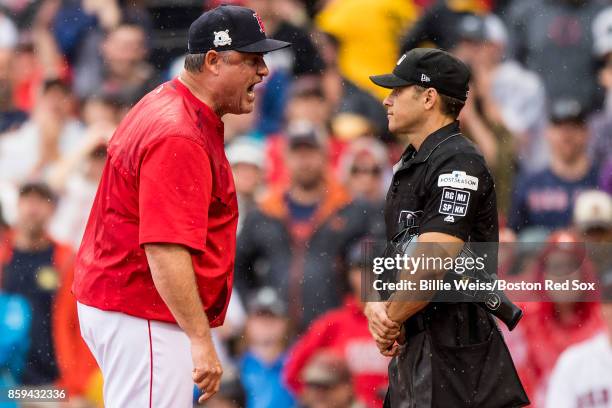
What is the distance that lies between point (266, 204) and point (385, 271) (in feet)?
11.6

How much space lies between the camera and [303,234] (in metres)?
8.03

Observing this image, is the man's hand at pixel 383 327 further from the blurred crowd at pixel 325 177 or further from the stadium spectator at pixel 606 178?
the stadium spectator at pixel 606 178

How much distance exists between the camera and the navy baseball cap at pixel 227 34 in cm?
469

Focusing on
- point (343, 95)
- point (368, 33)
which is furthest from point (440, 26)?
point (343, 95)

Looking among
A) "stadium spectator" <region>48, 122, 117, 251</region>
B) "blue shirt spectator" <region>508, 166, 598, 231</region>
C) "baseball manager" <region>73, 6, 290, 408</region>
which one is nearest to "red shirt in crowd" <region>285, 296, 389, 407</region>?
"blue shirt spectator" <region>508, 166, 598, 231</region>

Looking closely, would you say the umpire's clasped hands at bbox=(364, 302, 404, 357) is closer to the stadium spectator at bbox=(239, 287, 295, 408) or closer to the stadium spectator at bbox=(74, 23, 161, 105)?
the stadium spectator at bbox=(239, 287, 295, 408)

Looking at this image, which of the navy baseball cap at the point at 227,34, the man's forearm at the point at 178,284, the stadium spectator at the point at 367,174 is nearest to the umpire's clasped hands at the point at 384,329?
the man's forearm at the point at 178,284

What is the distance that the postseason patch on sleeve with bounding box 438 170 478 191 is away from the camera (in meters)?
4.54

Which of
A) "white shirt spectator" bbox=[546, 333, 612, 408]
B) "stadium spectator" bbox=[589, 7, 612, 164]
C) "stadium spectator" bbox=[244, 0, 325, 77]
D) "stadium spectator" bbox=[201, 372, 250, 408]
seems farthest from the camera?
"stadium spectator" bbox=[244, 0, 325, 77]

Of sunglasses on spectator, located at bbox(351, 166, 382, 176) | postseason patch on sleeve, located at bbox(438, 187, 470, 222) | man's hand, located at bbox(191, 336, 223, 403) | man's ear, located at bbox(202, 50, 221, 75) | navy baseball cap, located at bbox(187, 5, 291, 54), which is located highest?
navy baseball cap, located at bbox(187, 5, 291, 54)

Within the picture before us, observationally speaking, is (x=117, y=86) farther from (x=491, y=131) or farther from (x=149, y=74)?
(x=491, y=131)

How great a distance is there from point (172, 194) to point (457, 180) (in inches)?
40.3

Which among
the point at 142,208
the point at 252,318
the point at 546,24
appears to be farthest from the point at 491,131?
the point at 142,208

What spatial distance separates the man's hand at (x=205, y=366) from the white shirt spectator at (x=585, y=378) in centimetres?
298
